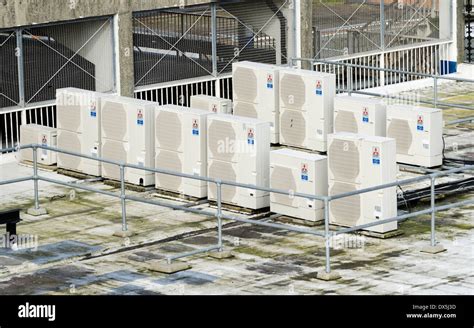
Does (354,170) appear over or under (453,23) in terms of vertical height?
under

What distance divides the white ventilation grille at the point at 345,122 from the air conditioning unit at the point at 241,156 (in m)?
3.21

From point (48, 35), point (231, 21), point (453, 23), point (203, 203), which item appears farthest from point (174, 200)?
point (453, 23)

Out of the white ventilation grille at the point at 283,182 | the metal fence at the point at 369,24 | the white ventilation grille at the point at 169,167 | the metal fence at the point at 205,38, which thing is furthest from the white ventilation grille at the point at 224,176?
the metal fence at the point at 369,24

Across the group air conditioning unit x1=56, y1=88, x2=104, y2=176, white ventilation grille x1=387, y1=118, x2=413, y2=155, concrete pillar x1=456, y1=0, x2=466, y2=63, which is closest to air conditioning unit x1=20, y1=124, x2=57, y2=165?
air conditioning unit x1=56, y1=88, x2=104, y2=176

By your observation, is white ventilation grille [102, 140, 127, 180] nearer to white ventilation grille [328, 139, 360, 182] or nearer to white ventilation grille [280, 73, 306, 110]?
white ventilation grille [280, 73, 306, 110]

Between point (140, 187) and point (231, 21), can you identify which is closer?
point (140, 187)

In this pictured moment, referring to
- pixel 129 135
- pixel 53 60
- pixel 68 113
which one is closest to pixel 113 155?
pixel 129 135

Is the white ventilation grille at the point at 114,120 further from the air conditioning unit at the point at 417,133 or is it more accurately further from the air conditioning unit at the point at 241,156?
the air conditioning unit at the point at 417,133

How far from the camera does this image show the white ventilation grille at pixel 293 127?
29.4 metres

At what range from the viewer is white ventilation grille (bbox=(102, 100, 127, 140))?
27.5 metres

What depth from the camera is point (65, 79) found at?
31250mm

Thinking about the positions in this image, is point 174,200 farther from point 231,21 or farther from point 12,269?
point 231,21

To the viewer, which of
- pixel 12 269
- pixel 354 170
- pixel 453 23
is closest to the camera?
pixel 12 269
